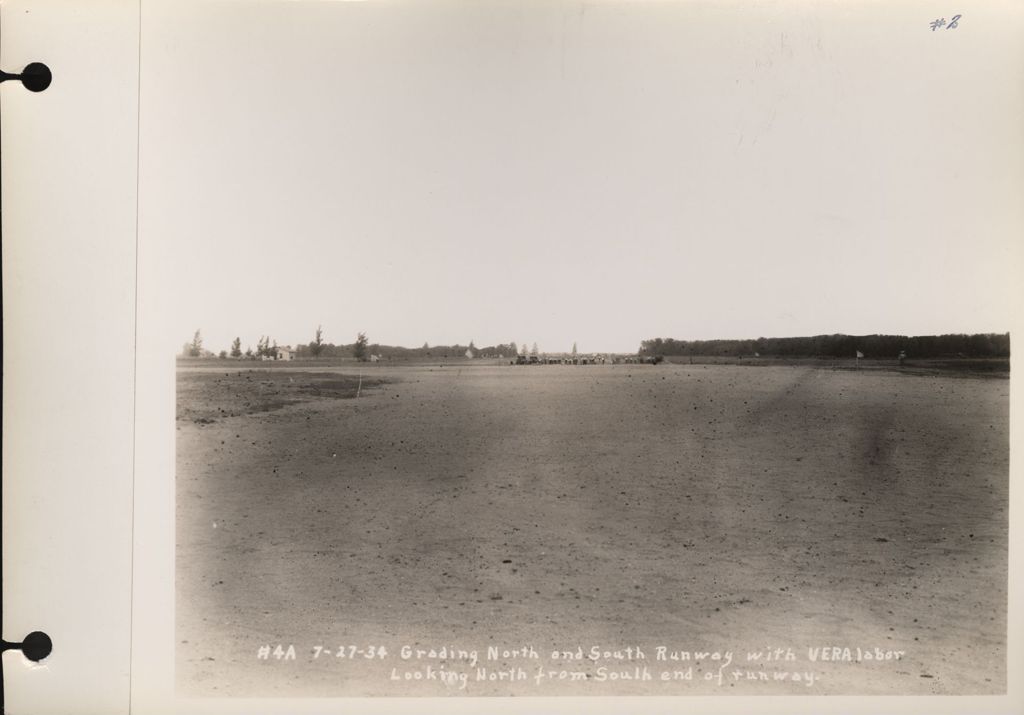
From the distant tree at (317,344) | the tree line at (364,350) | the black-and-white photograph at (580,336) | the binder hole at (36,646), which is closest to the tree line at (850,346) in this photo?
the black-and-white photograph at (580,336)

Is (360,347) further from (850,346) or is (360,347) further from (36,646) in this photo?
(850,346)

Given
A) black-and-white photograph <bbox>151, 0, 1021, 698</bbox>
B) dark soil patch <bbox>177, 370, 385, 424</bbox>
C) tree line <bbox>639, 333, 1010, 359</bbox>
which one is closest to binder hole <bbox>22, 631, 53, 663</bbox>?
black-and-white photograph <bbox>151, 0, 1021, 698</bbox>

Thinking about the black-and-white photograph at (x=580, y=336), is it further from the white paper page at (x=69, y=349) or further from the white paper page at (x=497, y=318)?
the white paper page at (x=69, y=349)

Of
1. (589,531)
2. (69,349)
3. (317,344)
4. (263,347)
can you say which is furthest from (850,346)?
(69,349)

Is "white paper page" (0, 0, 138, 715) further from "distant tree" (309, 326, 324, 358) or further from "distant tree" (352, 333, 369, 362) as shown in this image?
"distant tree" (352, 333, 369, 362)

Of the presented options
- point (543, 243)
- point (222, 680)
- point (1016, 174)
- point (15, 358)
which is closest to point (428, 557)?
point (222, 680)

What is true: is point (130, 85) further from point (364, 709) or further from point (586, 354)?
point (364, 709)
